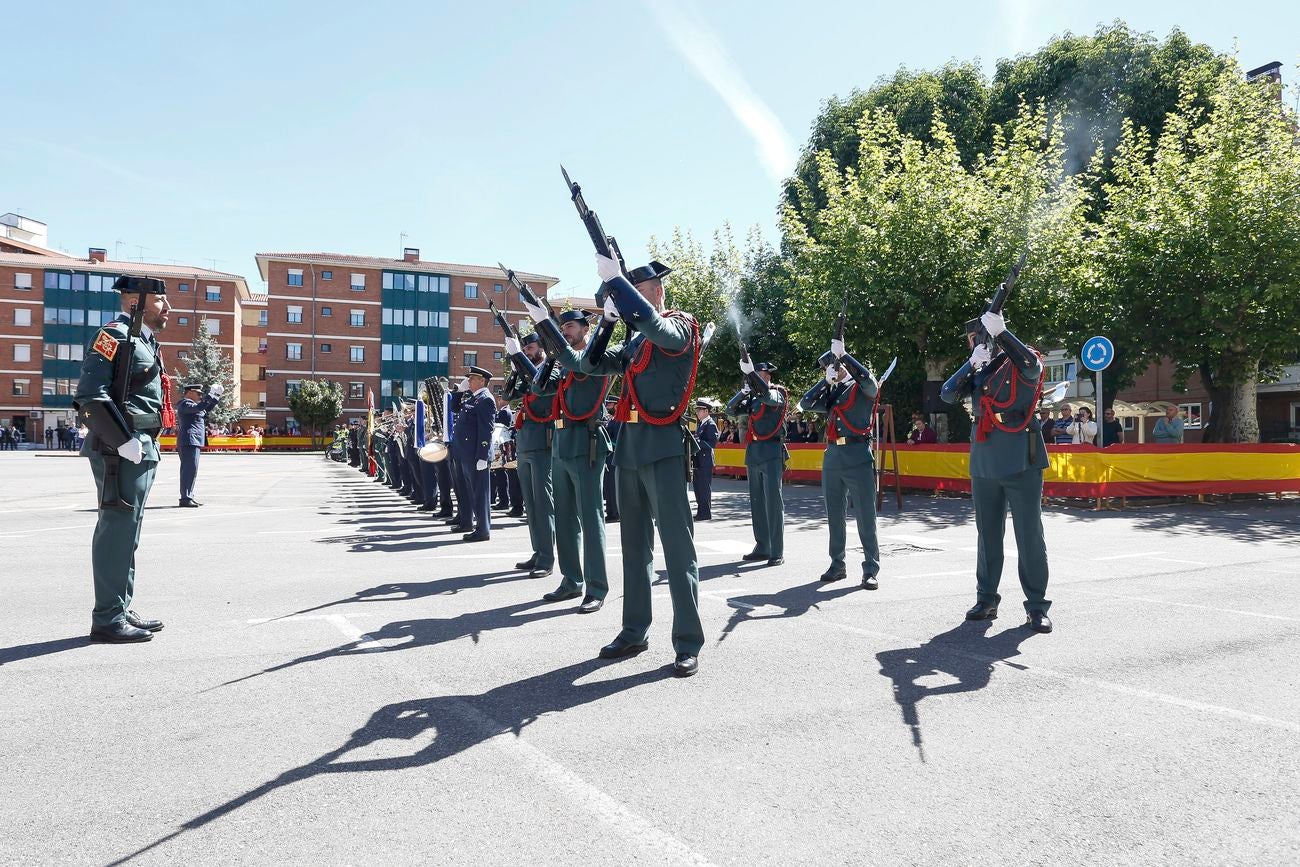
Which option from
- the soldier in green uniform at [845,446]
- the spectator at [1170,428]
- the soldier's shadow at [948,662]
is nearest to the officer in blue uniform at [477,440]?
the soldier in green uniform at [845,446]

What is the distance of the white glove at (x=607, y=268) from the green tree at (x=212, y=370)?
69.8 m

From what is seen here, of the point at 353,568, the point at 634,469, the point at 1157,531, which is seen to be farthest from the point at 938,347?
the point at 634,469

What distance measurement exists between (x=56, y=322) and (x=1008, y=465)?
290 feet

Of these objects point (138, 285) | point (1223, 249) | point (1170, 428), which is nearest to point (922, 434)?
point (1170, 428)

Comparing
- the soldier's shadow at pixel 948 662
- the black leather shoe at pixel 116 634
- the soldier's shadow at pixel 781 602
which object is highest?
the black leather shoe at pixel 116 634

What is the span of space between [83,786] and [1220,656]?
19.0ft

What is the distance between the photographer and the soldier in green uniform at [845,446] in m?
8.43

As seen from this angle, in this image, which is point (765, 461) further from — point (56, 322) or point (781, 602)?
point (56, 322)

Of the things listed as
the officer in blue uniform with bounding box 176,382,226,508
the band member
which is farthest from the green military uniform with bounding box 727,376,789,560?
the officer in blue uniform with bounding box 176,382,226,508

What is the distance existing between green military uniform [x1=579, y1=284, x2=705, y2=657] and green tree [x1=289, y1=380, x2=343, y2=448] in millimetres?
69829

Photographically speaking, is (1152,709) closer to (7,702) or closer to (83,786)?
(83,786)

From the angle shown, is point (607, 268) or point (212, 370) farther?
point (212, 370)

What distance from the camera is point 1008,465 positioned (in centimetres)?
650

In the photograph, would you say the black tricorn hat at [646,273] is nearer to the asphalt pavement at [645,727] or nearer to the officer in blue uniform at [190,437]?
the asphalt pavement at [645,727]
